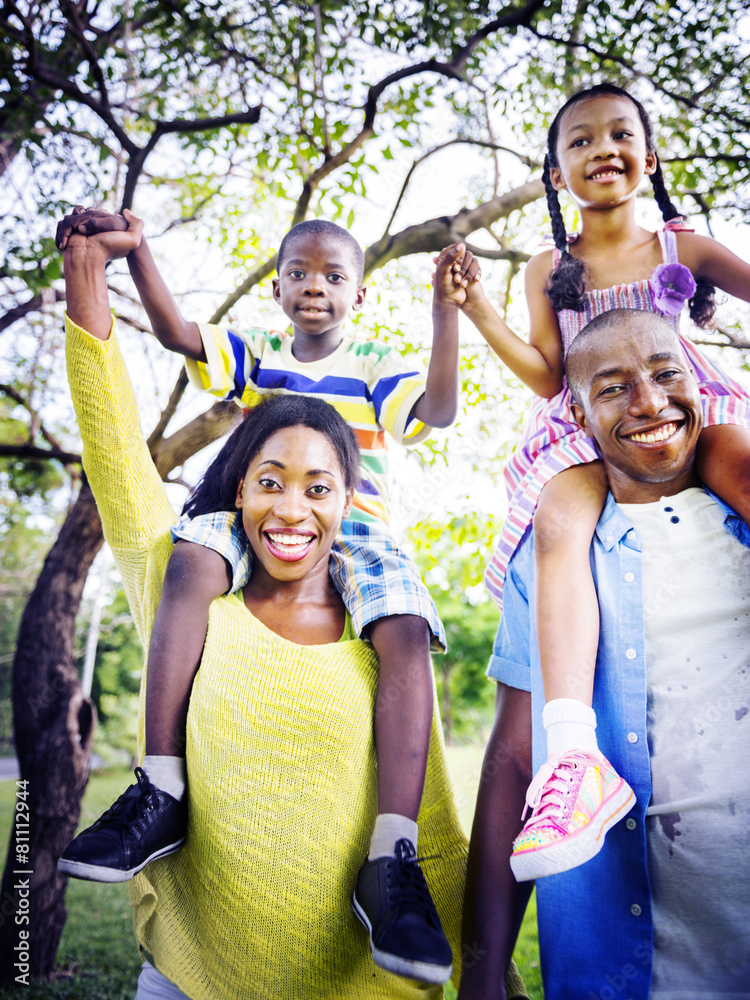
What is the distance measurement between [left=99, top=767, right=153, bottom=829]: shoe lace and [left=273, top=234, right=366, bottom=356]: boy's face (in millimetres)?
1629

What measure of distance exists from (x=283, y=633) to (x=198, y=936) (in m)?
0.73

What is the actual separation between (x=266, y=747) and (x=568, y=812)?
68 cm

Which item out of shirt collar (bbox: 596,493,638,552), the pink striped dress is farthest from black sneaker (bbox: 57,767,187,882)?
shirt collar (bbox: 596,493,638,552)

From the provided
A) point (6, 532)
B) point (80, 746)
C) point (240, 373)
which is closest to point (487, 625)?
point (6, 532)

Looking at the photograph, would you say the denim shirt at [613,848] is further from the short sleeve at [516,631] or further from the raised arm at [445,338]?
the raised arm at [445,338]

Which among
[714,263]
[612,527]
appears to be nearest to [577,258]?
[714,263]

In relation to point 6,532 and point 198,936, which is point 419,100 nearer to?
point 198,936

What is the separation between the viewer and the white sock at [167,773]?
1.64 meters

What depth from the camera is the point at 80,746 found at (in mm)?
4414

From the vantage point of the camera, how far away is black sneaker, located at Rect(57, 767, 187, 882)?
1377 mm

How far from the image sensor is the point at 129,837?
4.82ft

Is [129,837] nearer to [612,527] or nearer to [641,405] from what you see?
[612,527]

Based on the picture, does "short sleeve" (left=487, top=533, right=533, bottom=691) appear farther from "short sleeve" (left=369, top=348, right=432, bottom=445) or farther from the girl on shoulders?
"short sleeve" (left=369, top=348, right=432, bottom=445)

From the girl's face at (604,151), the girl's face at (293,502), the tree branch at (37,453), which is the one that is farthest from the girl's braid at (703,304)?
the tree branch at (37,453)
